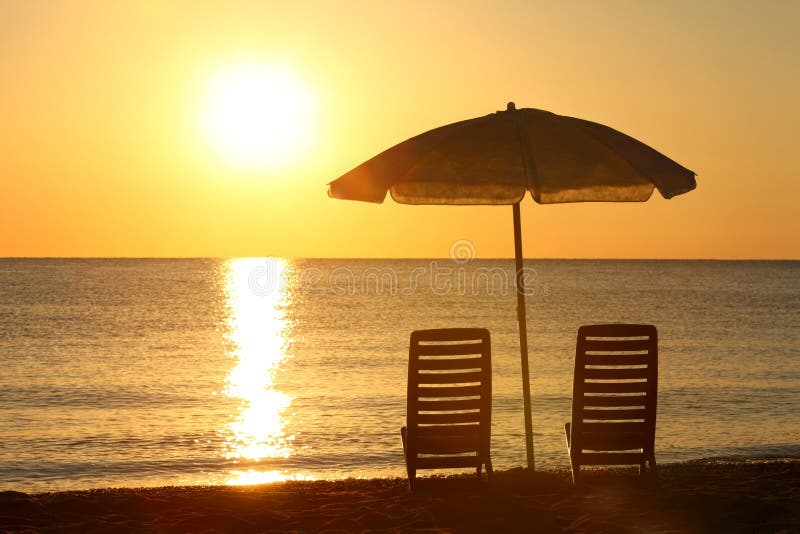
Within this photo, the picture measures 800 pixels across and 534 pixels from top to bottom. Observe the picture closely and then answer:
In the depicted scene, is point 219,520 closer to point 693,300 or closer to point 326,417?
point 326,417

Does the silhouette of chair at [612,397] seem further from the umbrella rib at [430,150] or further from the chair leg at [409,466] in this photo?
the umbrella rib at [430,150]

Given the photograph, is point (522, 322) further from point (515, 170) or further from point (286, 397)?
point (286, 397)

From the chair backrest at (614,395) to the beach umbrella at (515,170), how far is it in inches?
32.2

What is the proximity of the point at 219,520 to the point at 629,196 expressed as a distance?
3.76m

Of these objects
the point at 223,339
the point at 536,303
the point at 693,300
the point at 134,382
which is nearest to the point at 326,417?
the point at 134,382

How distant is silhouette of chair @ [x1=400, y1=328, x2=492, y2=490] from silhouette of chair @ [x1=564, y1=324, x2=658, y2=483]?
71 centimetres

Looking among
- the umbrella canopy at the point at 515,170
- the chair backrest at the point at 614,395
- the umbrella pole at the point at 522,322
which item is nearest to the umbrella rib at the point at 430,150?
the umbrella canopy at the point at 515,170

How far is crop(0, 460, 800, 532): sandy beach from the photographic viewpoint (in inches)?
258

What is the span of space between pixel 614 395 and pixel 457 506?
4.85 ft

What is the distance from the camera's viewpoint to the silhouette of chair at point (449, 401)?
23.5 feet

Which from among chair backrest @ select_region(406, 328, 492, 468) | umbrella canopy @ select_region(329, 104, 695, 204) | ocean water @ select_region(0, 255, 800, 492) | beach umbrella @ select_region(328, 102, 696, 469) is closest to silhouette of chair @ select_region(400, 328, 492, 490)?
chair backrest @ select_region(406, 328, 492, 468)

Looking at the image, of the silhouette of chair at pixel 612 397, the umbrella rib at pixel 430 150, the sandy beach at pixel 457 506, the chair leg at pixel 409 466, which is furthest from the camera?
the chair leg at pixel 409 466

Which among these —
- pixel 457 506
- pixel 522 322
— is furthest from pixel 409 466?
pixel 522 322

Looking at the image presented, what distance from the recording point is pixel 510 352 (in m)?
29.5
